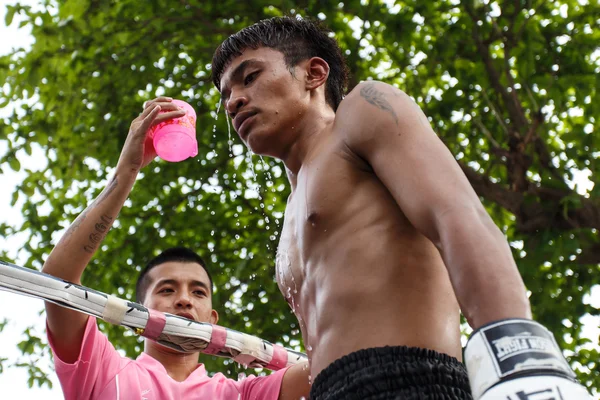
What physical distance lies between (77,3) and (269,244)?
2.67 m

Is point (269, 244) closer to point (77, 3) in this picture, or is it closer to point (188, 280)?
point (77, 3)

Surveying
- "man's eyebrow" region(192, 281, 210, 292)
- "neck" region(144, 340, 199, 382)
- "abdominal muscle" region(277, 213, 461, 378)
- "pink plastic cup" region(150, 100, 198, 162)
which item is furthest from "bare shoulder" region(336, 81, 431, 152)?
"man's eyebrow" region(192, 281, 210, 292)

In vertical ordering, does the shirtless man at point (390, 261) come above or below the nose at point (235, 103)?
below

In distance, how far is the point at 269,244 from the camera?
7.32 metres

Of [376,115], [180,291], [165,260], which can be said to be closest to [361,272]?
[376,115]

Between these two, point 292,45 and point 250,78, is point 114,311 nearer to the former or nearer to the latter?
point 250,78

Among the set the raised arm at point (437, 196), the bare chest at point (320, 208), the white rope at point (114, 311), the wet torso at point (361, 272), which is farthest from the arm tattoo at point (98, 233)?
the raised arm at point (437, 196)

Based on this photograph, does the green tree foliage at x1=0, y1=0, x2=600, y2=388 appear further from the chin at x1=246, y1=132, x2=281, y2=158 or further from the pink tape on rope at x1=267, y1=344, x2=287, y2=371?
the chin at x1=246, y1=132, x2=281, y2=158

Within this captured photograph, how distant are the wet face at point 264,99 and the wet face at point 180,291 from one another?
168 centimetres

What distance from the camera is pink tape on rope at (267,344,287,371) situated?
12.0 ft

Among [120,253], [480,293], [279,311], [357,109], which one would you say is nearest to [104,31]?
[120,253]

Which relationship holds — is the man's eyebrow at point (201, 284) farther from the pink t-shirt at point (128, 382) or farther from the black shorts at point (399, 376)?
the black shorts at point (399, 376)

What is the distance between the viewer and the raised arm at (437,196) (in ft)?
5.02

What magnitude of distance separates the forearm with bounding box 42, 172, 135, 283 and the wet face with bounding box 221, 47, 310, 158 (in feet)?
3.29
